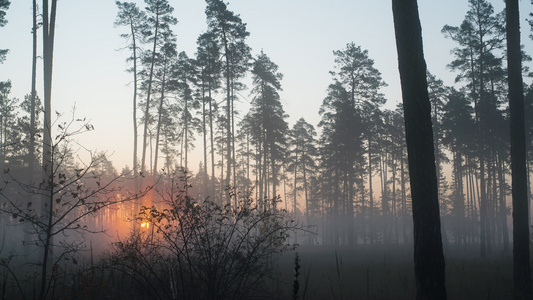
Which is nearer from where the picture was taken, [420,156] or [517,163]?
[420,156]

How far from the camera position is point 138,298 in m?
6.54

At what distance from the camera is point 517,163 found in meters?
9.15

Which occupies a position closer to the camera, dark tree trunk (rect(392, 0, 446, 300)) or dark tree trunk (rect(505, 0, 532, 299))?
dark tree trunk (rect(392, 0, 446, 300))

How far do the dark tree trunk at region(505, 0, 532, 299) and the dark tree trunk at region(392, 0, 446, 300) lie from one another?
4824mm

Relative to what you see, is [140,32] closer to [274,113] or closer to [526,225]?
[274,113]

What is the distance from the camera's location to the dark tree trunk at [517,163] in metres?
8.47

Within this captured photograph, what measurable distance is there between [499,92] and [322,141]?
1781 centimetres

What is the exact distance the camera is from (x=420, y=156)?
532 centimetres

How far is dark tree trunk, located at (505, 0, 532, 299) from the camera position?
847 centimetres

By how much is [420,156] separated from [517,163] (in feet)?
18.2

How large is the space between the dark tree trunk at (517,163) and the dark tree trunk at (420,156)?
4824mm

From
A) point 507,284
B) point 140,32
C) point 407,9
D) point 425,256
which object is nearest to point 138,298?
point 425,256

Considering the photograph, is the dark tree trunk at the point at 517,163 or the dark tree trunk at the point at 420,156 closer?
the dark tree trunk at the point at 420,156

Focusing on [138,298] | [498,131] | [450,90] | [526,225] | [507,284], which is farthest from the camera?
[450,90]
